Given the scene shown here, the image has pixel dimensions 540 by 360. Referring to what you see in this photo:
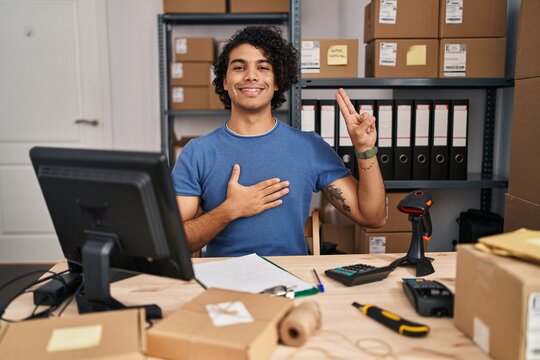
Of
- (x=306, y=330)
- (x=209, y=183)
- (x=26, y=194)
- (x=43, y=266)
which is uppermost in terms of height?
(x=209, y=183)

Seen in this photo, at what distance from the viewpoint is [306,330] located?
0.79 m

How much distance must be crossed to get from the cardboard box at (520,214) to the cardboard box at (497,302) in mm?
801

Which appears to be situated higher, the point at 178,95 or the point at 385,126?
the point at 178,95

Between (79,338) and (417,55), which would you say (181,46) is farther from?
(79,338)

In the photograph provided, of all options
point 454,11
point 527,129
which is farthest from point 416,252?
point 454,11

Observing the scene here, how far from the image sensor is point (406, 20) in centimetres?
206

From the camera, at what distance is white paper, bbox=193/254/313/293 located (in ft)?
3.39

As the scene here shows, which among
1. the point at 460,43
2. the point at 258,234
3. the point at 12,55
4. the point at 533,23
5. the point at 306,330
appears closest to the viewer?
the point at 306,330

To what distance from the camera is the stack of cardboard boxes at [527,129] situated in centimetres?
148

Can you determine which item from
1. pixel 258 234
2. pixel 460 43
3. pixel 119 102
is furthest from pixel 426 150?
pixel 119 102

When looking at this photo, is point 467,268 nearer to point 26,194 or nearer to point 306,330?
point 306,330

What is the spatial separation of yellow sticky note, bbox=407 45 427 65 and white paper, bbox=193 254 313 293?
4.34 ft

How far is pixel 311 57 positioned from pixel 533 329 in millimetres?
1630

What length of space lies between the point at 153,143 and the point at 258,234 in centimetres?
211
